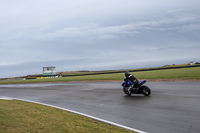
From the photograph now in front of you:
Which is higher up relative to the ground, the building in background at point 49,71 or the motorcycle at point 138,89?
the building in background at point 49,71

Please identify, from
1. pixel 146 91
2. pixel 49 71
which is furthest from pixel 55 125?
pixel 49 71

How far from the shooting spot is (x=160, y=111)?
8.45m

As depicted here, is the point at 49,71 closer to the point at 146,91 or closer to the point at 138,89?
the point at 138,89

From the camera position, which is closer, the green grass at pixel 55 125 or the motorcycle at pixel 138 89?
the green grass at pixel 55 125

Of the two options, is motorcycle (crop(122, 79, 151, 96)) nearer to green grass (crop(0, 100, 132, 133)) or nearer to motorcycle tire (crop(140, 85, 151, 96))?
motorcycle tire (crop(140, 85, 151, 96))

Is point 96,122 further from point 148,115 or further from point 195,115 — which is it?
point 195,115

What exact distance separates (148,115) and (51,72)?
242 ft

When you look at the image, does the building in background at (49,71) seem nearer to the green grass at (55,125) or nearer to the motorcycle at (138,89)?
the motorcycle at (138,89)

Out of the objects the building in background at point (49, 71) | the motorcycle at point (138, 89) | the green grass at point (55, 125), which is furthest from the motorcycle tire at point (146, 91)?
the building in background at point (49, 71)

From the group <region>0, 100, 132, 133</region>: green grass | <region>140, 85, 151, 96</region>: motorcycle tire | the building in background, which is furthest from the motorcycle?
the building in background

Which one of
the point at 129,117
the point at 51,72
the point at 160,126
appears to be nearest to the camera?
the point at 160,126

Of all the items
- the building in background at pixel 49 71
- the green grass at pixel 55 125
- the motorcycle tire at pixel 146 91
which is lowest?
the green grass at pixel 55 125

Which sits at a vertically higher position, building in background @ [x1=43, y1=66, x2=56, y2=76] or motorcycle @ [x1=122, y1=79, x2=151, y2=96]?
building in background @ [x1=43, y1=66, x2=56, y2=76]

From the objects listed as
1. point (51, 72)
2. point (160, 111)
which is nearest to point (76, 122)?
point (160, 111)
